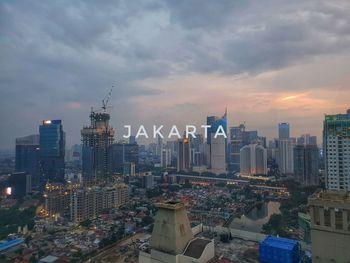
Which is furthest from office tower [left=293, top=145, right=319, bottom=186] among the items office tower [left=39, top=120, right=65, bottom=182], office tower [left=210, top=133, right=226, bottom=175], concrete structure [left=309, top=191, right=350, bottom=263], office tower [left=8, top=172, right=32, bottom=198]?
concrete structure [left=309, top=191, right=350, bottom=263]

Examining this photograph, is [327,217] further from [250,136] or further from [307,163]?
[250,136]

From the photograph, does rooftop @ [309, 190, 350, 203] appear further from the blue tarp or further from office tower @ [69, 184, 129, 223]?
office tower @ [69, 184, 129, 223]

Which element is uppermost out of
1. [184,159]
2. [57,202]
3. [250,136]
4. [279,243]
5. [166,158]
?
[250,136]

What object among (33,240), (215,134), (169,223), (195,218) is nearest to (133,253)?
(33,240)

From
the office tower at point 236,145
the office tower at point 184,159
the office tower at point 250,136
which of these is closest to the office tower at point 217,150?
the office tower at point 184,159

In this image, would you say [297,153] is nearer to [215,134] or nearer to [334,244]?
[215,134]

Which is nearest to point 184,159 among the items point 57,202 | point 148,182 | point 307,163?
point 148,182
